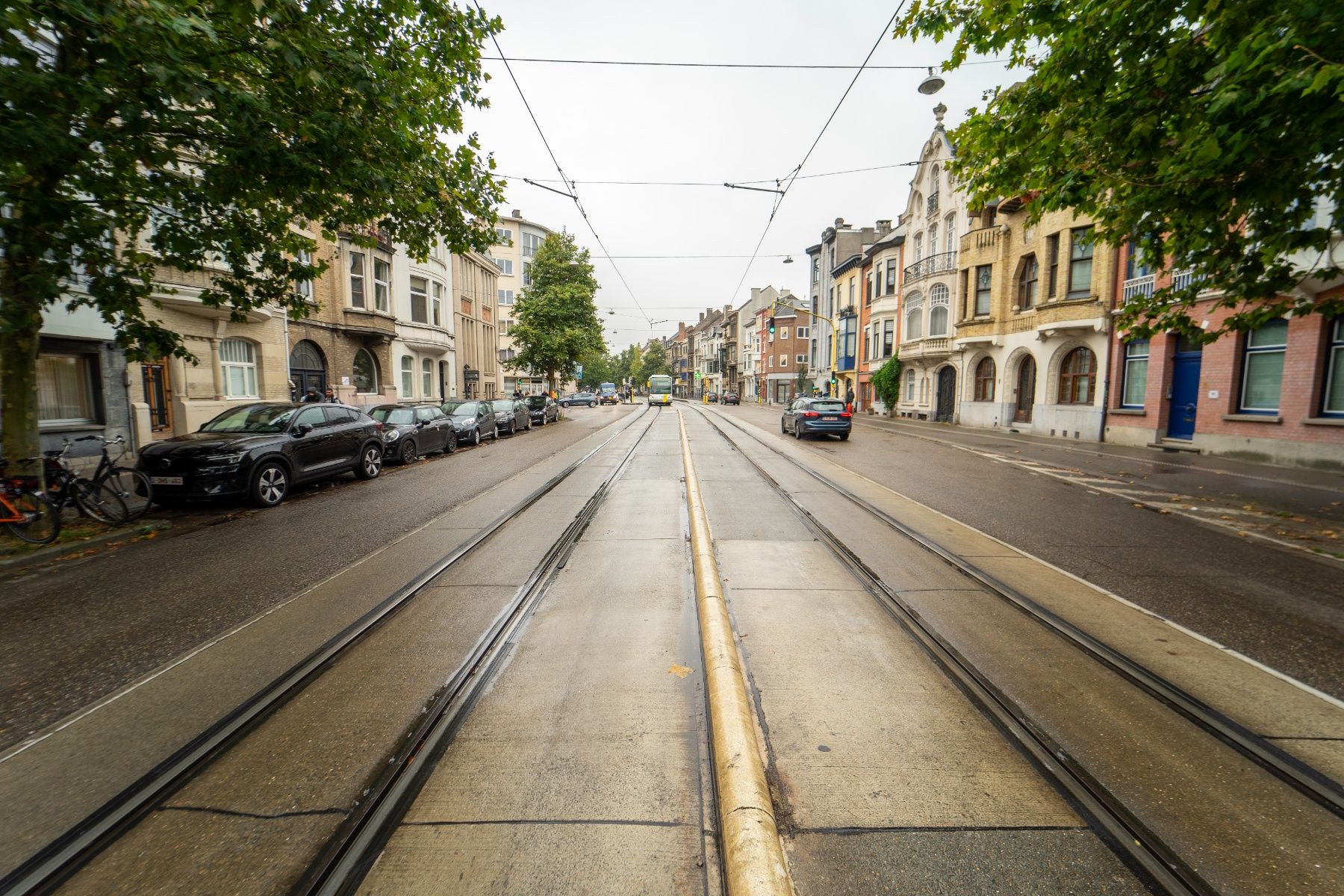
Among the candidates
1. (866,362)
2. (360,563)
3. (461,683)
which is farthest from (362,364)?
(866,362)

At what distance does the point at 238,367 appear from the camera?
1736 centimetres

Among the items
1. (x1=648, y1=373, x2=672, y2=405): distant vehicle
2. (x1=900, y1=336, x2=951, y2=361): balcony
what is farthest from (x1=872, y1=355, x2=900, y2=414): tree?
(x1=648, y1=373, x2=672, y2=405): distant vehicle

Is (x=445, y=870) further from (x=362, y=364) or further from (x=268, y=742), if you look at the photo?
(x=362, y=364)

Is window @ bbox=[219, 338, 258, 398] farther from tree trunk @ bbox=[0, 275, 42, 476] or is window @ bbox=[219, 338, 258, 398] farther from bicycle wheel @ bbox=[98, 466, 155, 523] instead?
tree trunk @ bbox=[0, 275, 42, 476]

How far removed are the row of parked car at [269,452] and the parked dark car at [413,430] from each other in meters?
0.04

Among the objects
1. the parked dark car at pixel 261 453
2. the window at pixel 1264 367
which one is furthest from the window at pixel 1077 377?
the parked dark car at pixel 261 453

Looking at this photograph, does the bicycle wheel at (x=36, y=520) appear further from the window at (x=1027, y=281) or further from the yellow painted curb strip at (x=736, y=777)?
the window at (x=1027, y=281)

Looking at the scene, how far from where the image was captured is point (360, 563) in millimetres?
5887

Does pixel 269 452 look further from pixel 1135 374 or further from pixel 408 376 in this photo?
pixel 1135 374

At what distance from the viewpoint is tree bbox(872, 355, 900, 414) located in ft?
117

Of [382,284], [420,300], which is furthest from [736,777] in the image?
[420,300]

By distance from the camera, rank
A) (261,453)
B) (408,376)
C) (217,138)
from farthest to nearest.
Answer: (408,376) → (261,453) → (217,138)

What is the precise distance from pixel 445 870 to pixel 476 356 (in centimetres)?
3836

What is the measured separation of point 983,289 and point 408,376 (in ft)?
90.9
